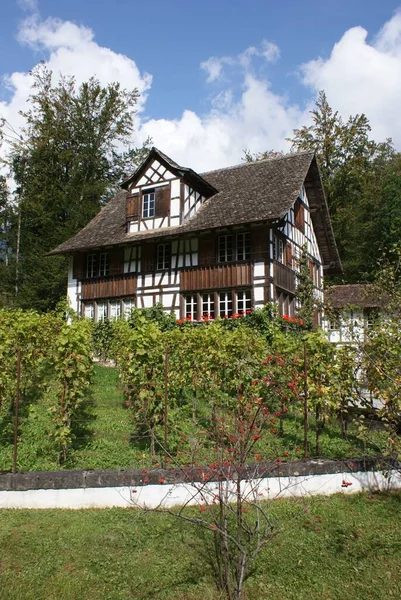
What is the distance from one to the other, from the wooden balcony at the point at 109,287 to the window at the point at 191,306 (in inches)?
102

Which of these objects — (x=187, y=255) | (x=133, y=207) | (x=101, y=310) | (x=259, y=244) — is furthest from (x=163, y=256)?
(x=259, y=244)

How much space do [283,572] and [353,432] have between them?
4.45m

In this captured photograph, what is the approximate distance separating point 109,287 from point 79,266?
214 centimetres

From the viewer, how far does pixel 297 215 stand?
21.5 m

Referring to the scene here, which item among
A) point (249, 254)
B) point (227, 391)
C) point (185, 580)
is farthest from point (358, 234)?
point (185, 580)

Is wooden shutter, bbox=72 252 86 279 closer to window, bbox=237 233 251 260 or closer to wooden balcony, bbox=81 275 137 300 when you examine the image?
wooden balcony, bbox=81 275 137 300

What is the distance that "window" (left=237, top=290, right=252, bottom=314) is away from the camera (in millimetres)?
18016

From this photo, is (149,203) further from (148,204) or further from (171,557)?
(171,557)

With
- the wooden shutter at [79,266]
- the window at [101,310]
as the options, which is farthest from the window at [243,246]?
the wooden shutter at [79,266]

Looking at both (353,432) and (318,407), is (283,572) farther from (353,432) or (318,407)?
(353,432)

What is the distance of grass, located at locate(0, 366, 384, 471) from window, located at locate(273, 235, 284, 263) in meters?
9.73

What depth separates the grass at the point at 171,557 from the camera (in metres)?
4.48

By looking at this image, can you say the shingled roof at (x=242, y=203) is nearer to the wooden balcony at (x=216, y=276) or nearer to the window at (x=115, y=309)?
the wooden balcony at (x=216, y=276)

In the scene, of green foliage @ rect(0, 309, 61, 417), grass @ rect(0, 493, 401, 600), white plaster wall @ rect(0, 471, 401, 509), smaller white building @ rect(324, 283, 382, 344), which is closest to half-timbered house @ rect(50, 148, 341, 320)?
green foliage @ rect(0, 309, 61, 417)
